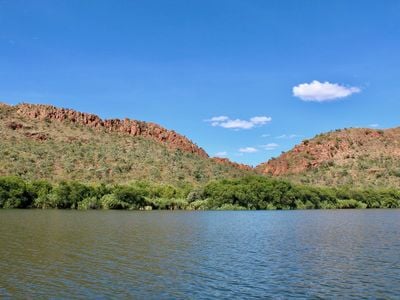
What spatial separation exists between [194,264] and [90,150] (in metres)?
100

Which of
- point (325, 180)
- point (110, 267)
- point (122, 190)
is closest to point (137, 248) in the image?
point (110, 267)

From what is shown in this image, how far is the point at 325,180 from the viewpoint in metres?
153

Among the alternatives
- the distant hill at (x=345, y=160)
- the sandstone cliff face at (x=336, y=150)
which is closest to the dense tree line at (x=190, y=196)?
the distant hill at (x=345, y=160)

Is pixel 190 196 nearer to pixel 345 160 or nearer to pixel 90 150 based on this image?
pixel 90 150

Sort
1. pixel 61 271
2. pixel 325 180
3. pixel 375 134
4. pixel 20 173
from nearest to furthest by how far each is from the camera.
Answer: pixel 61 271
pixel 20 173
pixel 325 180
pixel 375 134

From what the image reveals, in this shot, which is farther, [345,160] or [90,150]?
[345,160]

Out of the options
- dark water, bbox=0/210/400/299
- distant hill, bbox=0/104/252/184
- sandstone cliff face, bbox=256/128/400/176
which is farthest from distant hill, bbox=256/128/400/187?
dark water, bbox=0/210/400/299

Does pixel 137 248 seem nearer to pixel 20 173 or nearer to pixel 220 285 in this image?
pixel 220 285

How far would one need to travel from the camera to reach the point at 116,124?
157875 millimetres

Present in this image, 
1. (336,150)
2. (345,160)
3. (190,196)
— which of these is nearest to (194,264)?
(190,196)

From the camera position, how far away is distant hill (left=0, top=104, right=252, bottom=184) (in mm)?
108125

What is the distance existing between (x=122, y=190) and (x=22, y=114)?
61.8 metres

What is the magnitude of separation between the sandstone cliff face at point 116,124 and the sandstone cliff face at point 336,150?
34.3 metres

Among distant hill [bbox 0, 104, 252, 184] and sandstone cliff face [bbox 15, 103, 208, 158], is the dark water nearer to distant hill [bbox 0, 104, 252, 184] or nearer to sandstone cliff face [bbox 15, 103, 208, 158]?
distant hill [bbox 0, 104, 252, 184]
